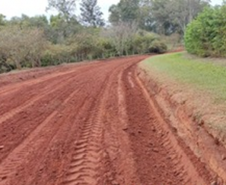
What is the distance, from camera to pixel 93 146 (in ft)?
16.7

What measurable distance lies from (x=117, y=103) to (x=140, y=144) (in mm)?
3133

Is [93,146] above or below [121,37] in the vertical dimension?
below

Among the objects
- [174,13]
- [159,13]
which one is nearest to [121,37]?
[174,13]

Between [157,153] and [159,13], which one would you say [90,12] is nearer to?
[159,13]

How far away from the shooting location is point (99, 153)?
482 cm

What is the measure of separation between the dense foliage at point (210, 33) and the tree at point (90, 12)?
136 feet

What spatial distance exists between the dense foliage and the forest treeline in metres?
10.9

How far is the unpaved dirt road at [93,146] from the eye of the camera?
13.5ft

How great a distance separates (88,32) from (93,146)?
99.7 ft

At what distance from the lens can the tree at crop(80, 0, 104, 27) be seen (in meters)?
56.5

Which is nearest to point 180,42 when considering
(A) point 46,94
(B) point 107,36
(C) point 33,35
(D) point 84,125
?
(B) point 107,36

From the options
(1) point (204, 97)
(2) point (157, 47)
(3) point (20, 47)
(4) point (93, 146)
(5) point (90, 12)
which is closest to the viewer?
(4) point (93, 146)

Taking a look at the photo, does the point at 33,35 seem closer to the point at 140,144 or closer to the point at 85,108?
the point at 85,108

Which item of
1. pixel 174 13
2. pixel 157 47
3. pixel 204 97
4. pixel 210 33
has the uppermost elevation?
pixel 174 13
